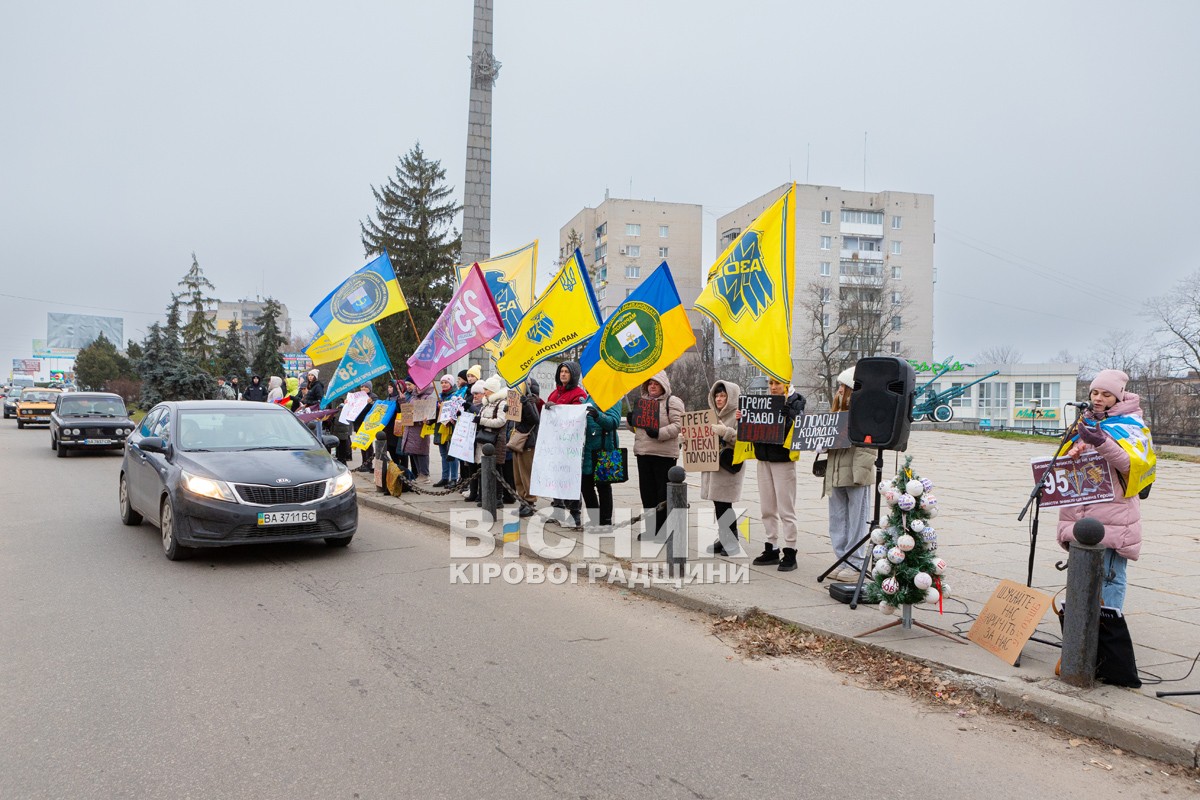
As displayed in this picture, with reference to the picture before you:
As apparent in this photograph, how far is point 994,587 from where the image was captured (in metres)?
7.26

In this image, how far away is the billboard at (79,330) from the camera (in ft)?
344

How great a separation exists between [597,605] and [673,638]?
1.02 m

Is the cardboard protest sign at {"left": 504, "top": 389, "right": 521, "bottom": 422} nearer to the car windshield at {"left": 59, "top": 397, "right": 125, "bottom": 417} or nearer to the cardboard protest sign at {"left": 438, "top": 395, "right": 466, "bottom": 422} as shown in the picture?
the cardboard protest sign at {"left": 438, "top": 395, "right": 466, "bottom": 422}

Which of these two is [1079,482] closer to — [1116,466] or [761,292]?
[1116,466]

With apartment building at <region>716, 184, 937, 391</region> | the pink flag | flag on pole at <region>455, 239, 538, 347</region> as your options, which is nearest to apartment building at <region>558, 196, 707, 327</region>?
apartment building at <region>716, 184, 937, 391</region>

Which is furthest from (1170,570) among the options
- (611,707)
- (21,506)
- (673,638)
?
(21,506)

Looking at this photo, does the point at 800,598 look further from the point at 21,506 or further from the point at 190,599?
the point at 21,506

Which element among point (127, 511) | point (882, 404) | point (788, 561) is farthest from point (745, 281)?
point (127, 511)

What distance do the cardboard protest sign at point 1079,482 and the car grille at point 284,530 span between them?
6493 mm

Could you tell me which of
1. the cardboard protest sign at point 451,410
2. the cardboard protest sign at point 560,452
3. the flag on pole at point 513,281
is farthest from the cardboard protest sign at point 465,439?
the flag on pole at point 513,281

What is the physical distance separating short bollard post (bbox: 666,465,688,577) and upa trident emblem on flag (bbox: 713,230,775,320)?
5.28 ft

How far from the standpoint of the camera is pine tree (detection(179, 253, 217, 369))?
236 feet

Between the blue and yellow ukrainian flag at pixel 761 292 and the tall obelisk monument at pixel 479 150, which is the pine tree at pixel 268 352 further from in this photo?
the blue and yellow ukrainian flag at pixel 761 292

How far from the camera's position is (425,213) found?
159 ft
